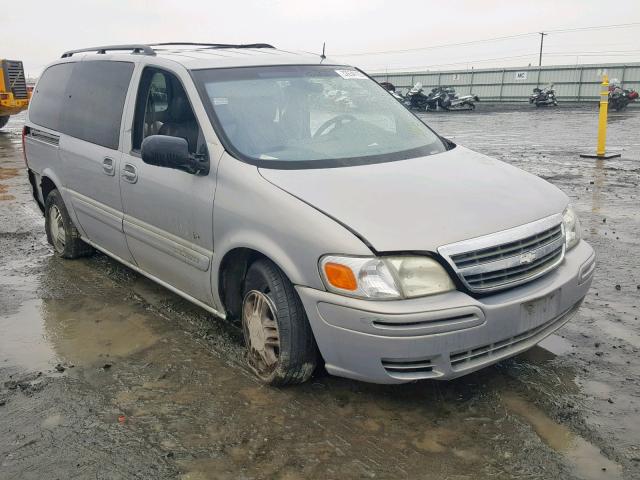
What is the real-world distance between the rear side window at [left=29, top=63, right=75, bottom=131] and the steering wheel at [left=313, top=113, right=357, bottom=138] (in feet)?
9.15

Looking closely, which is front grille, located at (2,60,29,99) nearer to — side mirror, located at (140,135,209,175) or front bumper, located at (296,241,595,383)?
side mirror, located at (140,135,209,175)

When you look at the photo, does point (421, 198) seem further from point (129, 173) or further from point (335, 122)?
point (129, 173)

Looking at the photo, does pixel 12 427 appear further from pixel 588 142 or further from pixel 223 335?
pixel 588 142

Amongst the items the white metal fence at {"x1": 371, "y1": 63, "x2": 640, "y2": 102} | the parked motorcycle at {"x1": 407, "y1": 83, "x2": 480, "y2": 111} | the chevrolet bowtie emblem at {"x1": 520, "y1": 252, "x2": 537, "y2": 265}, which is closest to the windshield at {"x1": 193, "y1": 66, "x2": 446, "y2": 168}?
the chevrolet bowtie emblem at {"x1": 520, "y1": 252, "x2": 537, "y2": 265}

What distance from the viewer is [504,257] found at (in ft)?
10.2

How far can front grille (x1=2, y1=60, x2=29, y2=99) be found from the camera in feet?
69.3

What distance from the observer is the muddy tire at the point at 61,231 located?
5852 millimetres

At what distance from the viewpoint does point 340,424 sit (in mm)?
3168

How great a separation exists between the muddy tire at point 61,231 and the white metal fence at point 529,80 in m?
33.0

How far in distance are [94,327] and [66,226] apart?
1712 millimetres

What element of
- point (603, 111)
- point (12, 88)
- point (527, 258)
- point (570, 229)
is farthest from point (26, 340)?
point (12, 88)

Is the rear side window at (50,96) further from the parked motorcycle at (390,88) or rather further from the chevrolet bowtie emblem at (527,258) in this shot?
the chevrolet bowtie emblem at (527,258)

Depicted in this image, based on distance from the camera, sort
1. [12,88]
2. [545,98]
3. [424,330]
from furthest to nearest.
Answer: [545,98]
[12,88]
[424,330]

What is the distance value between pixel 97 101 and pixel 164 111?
1025mm
